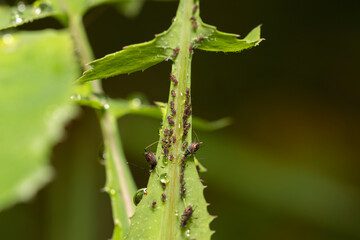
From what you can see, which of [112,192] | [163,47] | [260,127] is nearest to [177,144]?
[163,47]

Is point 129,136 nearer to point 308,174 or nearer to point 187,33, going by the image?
point 308,174

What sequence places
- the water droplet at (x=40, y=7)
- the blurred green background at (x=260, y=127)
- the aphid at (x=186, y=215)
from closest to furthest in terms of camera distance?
1. the aphid at (x=186, y=215)
2. the water droplet at (x=40, y=7)
3. the blurred green background at (x=260, y=127)

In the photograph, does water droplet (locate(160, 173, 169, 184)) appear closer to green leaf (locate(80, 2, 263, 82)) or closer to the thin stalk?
the thin stalk

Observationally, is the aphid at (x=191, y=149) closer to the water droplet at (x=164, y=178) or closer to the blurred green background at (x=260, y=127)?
the water droplet at (x=164, y=178)

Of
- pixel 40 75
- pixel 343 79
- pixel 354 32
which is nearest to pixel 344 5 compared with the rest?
pixel 354 32

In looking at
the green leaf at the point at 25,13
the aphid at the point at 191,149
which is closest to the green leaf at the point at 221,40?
the aphid at the point at 191,149

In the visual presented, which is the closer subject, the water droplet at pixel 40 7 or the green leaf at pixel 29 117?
the green leaf at pixel 29 117

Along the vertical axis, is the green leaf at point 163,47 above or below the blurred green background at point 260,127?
above

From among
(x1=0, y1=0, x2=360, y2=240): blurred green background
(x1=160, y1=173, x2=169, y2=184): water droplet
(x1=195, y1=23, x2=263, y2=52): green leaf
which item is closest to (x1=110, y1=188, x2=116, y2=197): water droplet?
(x1=160, y1=173, x2=169, y2=184): water droplet
